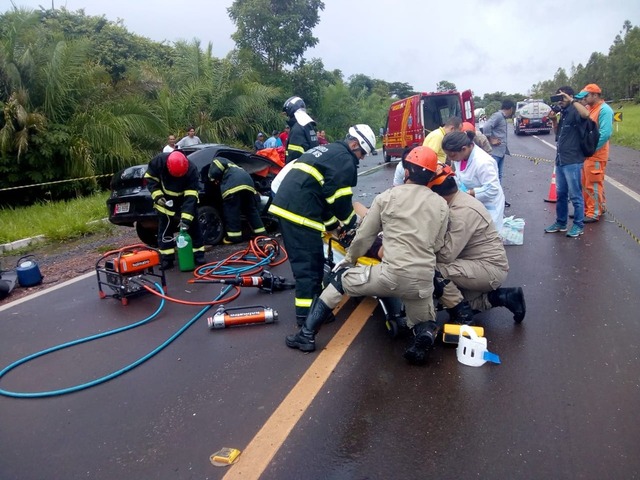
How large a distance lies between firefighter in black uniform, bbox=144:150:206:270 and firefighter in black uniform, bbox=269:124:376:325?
7.78 ft

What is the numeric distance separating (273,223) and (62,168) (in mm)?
6049

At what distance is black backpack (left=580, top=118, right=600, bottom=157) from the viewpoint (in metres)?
6.59

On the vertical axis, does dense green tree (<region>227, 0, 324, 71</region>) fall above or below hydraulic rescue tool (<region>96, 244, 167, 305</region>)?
above

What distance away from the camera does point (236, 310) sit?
185 inches

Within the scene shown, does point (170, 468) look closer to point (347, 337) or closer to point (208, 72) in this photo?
point (347, 337)

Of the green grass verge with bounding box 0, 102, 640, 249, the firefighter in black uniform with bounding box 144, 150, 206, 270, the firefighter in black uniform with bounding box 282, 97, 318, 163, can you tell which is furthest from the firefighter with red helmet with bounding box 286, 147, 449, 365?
the green grass verge with bounding box 0, 102, 640, 249

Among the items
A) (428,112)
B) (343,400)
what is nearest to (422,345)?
(343,400)

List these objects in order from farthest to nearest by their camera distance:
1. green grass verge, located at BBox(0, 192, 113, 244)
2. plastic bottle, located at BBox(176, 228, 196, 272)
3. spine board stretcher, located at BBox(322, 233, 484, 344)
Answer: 1. green grass verge, located at BBox(0, 192, 113, 244)
2. plastic bottle, located at BBox(176, 228, 196, 272)
3. spine board stretcher, located at BBox(322, 233, 484, 344)

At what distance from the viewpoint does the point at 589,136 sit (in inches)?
259

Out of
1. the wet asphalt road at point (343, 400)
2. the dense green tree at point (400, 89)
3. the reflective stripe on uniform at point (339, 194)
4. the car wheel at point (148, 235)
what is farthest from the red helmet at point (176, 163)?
the dense green tree at point (400, 89)

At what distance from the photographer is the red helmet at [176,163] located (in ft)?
20.0

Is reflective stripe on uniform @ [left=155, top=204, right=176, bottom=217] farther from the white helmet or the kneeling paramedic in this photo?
the kneeling paramedic

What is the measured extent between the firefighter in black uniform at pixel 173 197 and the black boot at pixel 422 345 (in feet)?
11.8

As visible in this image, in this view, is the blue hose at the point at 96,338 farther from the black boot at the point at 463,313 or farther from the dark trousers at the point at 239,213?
the black boot at the point at 463,313
